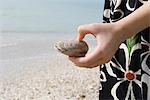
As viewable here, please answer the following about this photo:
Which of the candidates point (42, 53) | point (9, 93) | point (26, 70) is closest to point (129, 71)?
point (9, 93)

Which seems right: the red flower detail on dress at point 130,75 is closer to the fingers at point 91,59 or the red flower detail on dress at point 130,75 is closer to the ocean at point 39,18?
the fingers at point 91,59

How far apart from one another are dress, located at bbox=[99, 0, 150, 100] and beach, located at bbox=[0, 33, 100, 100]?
2.85 meters

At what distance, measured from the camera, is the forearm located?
0.86 metres

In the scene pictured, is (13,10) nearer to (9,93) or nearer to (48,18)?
(48,18)

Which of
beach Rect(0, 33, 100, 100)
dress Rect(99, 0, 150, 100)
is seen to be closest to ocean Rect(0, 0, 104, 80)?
beach Rect(0, 33, 100, 100)

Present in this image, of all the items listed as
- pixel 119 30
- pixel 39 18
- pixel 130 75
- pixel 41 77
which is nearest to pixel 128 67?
pixel 130 75

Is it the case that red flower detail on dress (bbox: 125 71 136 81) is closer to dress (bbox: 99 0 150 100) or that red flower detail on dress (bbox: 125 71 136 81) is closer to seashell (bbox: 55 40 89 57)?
dress (bbox: 99 0 150 100)

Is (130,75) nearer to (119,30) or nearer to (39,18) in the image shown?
(119,30)

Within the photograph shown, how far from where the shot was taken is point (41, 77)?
6.42m

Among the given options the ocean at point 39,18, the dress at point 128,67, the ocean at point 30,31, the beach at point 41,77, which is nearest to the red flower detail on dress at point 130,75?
the dress at point 128,67

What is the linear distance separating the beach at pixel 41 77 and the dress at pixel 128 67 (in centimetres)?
285

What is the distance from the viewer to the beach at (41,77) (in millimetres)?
4946

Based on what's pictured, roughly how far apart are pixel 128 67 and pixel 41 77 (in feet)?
18.0

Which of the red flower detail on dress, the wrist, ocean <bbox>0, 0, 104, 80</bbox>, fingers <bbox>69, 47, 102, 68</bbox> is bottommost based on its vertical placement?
the red flower detail on dress
